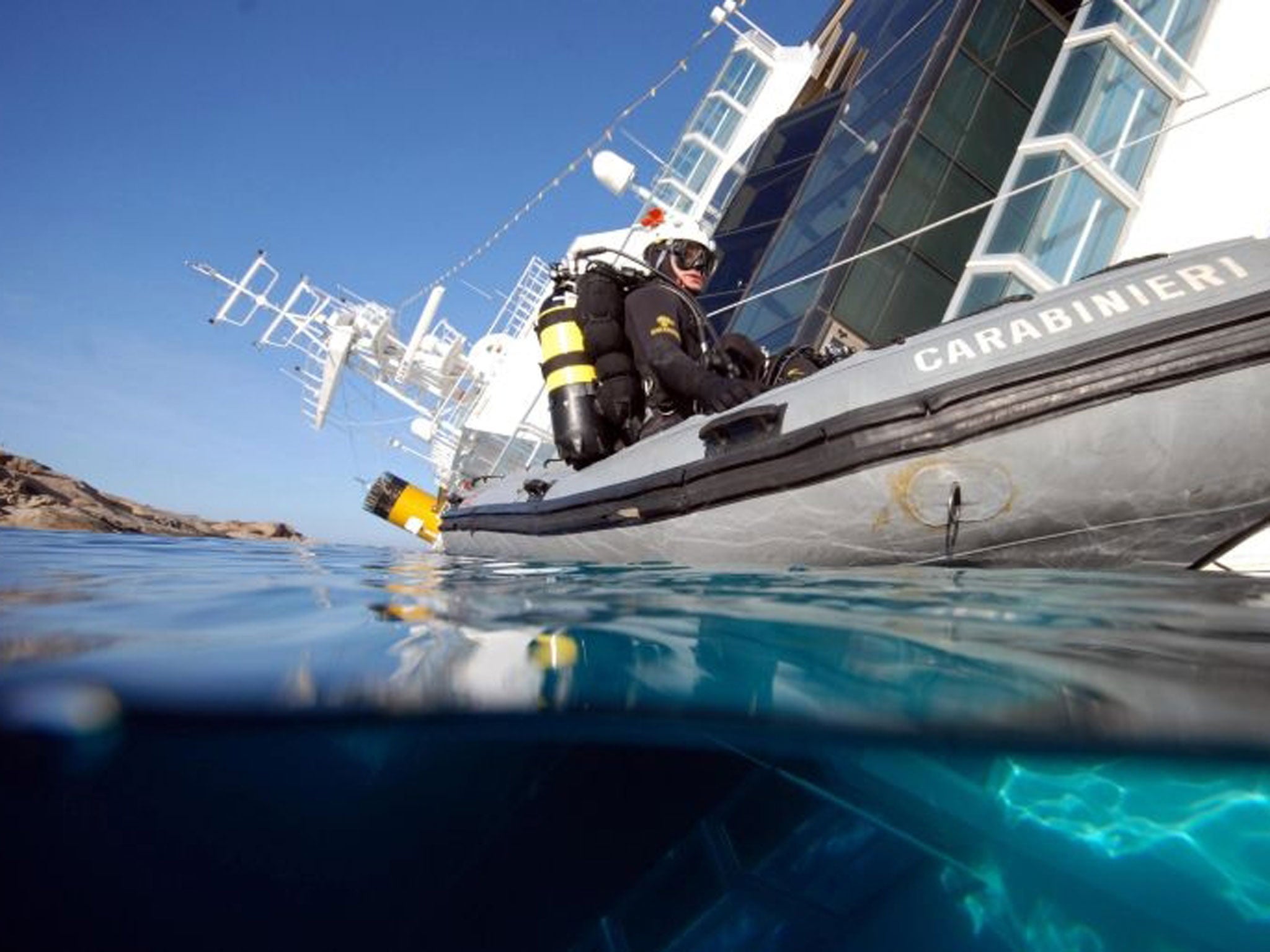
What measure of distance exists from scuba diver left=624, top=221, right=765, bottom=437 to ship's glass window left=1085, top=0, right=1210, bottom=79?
442cm

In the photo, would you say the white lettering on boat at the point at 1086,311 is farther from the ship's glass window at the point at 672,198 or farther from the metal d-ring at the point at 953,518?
the ship's glass window at the point at 672,198

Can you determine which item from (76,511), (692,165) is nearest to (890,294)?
(692,165)

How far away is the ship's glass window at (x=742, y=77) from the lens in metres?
12.4

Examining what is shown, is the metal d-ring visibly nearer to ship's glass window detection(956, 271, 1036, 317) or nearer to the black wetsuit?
the black wetsuit

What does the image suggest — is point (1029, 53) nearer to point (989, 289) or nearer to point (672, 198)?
point (989, 289)

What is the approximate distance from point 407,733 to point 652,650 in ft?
1.26

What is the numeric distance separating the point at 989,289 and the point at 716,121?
8.83 meters

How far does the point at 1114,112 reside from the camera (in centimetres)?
535

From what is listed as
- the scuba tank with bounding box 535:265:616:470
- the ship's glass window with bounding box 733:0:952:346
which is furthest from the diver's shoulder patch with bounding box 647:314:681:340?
the ship's glass window with bounding box 733:0:952:346

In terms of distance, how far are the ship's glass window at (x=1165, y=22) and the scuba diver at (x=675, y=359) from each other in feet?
14.5

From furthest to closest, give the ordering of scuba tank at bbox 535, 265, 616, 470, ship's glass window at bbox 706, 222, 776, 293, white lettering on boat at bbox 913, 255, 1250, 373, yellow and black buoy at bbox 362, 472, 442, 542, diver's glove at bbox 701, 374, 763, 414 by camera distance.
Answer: ship's glass window at bbox 706, 222, 776, 293
yellow and black buoy at bbox 362, 472, 442, 542
scuba tank at bbox 535, 265, 616, 470
diver's glove at bbox 701, 374, 763, 414
white lettering on boat at bbox 913, 255, 1250, 373

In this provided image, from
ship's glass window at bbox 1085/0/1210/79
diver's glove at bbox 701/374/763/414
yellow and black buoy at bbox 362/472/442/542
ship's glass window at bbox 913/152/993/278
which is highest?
Result: ship's glass window at bbox 1085/0/1210/79

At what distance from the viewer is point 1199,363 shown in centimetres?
194

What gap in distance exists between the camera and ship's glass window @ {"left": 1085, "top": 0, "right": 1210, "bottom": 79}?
532 centimetres
